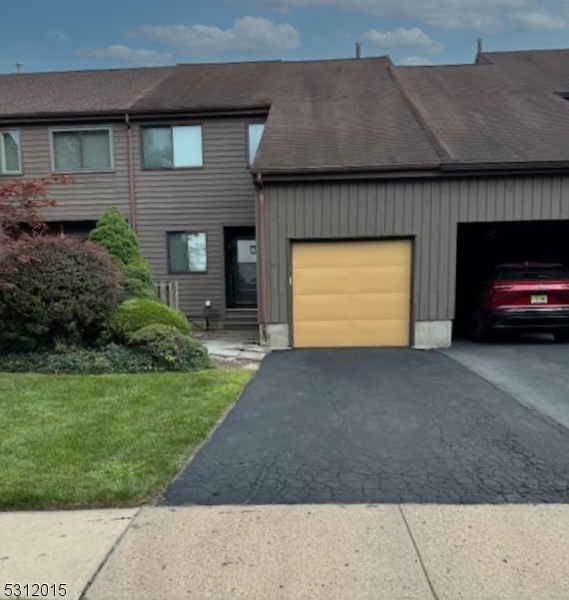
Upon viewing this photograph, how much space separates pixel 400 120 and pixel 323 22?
8862mm

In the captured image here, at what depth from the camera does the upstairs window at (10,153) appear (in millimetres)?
14211

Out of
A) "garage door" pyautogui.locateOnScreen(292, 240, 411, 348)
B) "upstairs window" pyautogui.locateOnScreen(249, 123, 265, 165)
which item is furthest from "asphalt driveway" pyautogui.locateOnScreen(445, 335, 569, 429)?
"upstairs window" pyautogui.locateOnScreen(249, 123, 265, 165)

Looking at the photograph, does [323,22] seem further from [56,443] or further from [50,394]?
[56,443]

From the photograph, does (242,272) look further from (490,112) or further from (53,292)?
(490,112)

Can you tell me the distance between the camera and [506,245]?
14.8 metres

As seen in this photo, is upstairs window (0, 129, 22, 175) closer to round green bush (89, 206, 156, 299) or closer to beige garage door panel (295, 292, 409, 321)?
round green bush (89, 206, 156, 299)

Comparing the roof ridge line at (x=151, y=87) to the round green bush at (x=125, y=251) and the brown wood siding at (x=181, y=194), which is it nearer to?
the brown wood siding at (x=181, y=194)

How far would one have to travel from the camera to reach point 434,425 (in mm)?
5238

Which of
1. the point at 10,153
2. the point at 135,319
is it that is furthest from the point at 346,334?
the point at 10,153

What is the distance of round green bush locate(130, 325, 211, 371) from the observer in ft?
26.5

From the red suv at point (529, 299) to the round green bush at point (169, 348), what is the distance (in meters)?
5.59

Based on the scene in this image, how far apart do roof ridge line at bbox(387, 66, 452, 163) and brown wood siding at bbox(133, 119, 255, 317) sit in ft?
13.6

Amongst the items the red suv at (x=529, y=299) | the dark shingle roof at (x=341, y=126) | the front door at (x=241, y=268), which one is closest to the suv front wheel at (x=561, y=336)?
the red suv at (x=529, y=299)

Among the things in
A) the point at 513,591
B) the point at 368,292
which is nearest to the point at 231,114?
the point at 368,292
